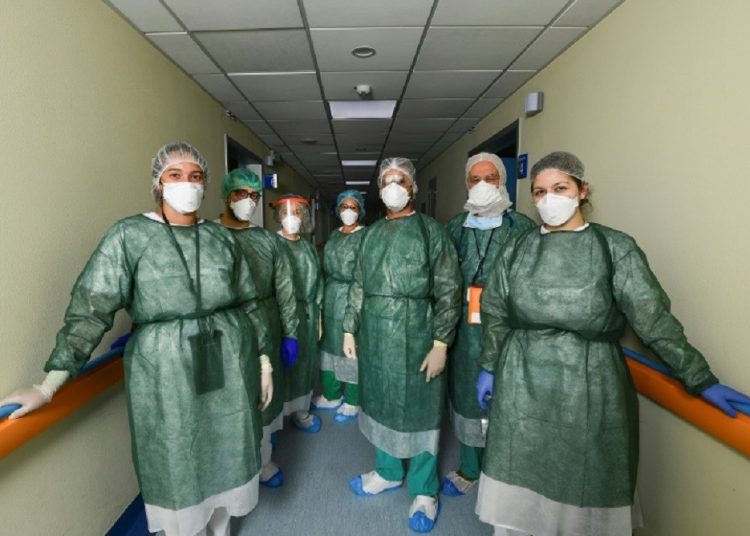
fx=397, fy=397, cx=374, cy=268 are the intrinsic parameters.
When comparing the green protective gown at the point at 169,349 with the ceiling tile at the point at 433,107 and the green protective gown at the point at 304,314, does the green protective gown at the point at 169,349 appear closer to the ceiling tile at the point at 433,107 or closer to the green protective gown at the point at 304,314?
the green protective gown at the point at 304,314

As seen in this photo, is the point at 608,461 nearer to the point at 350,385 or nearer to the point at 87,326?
the point at 87,326

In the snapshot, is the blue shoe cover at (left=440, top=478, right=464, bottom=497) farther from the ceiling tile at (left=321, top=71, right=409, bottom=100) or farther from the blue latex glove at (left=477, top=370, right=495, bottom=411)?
the ceiling tile at (left=321, top=71, right=409, bottom=100)

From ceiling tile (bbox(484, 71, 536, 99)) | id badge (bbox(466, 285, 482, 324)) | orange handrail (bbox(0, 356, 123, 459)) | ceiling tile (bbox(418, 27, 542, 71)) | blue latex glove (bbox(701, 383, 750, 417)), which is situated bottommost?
orange handrail (bbox(0, 356, 123, 459))

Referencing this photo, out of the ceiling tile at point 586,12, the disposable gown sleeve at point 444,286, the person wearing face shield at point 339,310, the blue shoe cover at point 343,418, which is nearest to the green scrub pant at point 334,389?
the person wearing face shield at point 339,310

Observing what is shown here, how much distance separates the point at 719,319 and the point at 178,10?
103 inches

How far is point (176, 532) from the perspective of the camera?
55.6 inches

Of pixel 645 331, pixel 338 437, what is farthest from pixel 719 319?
pixel 338 437

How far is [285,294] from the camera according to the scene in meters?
2.15

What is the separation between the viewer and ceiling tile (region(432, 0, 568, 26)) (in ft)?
6.22

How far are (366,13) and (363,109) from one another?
5.92ft

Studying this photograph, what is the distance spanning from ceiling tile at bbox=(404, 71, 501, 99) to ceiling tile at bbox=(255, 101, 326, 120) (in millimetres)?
889

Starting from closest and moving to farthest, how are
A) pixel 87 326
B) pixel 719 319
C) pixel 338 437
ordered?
pixel 87 326 → pixel 719 319 → pixel 338 437

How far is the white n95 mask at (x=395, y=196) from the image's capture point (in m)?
1.93

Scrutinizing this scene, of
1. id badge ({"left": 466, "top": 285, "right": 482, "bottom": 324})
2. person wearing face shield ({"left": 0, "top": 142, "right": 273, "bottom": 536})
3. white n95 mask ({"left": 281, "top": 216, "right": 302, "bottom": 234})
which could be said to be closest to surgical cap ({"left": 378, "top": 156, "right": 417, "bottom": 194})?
id badge ({"left": 466, "top": 285, "right": 482, "bottom": 324})
